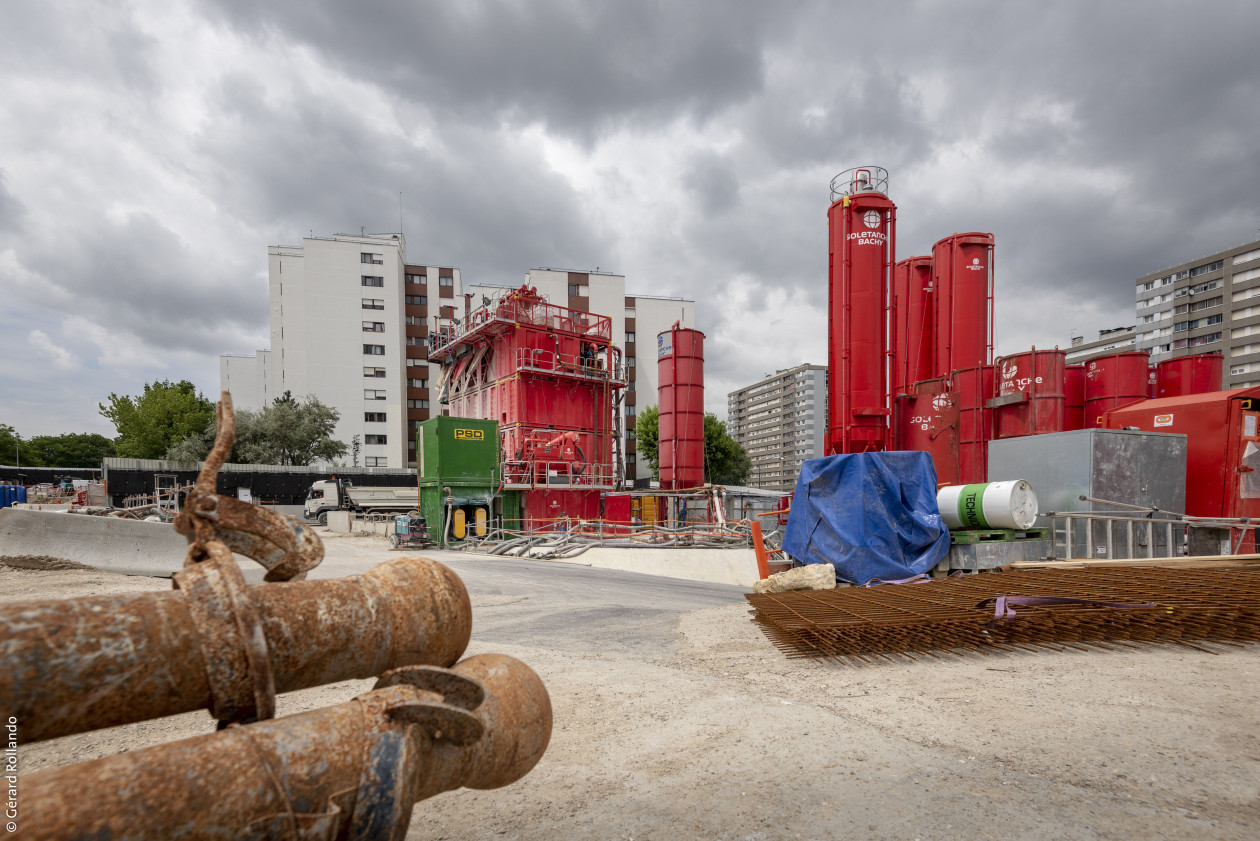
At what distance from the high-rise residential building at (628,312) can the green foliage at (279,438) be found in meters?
20.1

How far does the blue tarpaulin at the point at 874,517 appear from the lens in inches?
398

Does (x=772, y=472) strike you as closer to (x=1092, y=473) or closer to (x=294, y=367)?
(x=294, y=367)

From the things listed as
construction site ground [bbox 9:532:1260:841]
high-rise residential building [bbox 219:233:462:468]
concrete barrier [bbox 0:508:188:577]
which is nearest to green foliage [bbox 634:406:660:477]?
high-rise residential building [bbox 219:233:462:468]

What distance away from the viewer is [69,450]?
84062 millimetres

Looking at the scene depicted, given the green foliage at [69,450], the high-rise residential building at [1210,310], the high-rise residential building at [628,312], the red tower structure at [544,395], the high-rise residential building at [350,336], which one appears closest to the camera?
the red tower structure at [544,395]

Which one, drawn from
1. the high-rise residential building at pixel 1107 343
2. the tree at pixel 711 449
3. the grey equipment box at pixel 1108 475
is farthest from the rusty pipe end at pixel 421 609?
the high-rise residential building at pixel 1107 343

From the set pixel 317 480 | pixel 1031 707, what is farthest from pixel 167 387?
pixel 1031 707

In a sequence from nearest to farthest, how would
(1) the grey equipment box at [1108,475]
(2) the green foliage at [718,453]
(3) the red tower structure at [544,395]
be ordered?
1. (1) the grey equipment box at [1108,475]
2. (3) the red tower structure at [544,395]
3. (2) the green foliage at [718,453]

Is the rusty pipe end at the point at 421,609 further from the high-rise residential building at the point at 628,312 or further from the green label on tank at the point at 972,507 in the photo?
the high-rise residential building at the point at 628,312

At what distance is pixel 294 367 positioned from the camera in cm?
5275

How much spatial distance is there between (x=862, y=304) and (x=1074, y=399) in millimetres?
7771

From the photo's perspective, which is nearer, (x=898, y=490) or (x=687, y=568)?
(x=898, y=490)

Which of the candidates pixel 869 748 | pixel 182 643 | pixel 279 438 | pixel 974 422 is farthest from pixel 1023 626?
pixel 279 438

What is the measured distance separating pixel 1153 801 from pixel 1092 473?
10.2 m
